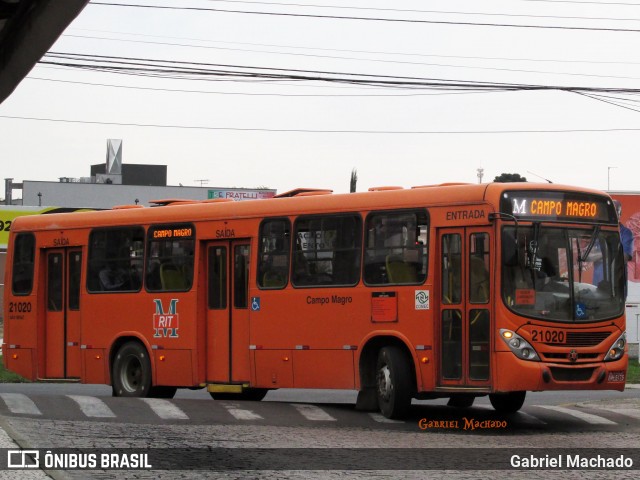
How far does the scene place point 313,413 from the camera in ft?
54.3

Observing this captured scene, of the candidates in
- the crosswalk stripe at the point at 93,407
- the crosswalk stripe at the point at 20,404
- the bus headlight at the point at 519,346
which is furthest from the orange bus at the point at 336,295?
the crosswalk stripe at the point at 20,404

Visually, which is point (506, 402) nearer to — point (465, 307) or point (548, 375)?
point (465, 307)

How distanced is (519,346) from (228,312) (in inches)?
212

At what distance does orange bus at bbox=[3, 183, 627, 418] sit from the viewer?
50.0 feet

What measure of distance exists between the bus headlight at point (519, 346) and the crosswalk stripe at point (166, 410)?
4.04 meters

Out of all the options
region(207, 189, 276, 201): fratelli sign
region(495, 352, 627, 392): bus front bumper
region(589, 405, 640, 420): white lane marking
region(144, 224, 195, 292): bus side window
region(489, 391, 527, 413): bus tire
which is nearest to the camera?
region(495, 352, 627, 392): bus front bumper

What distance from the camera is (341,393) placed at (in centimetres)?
2408

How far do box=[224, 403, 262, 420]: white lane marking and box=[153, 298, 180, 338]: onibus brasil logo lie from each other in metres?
2.57

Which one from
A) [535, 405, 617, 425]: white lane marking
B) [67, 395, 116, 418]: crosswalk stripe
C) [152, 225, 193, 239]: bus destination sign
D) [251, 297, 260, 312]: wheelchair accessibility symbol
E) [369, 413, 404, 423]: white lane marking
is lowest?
[535, 405, 617, 425]: white lane marking

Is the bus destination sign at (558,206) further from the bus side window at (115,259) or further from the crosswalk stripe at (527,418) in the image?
the bus side window at (115,259)

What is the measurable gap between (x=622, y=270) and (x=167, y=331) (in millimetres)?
7169

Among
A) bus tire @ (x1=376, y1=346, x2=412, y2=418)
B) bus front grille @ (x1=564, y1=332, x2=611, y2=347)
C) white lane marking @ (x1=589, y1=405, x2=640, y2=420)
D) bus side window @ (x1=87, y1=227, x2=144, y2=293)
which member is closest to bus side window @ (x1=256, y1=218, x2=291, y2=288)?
bus tire @ (x1=376, y1=346, x2=412, y2=418)

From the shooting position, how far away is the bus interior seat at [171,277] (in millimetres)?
19375

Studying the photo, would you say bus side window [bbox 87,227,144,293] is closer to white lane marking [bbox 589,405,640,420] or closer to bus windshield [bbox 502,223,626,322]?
bus windshield [bbox 502,223,626,322]
